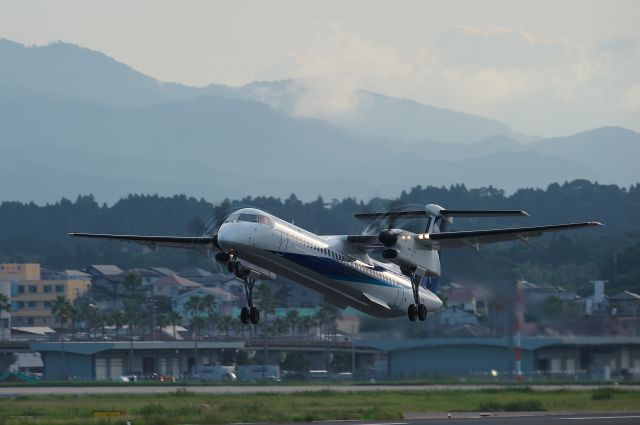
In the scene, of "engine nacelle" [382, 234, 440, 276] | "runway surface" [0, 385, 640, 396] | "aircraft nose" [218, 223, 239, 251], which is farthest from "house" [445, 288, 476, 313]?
"aircraft nose" [218, 223, 239, 251]

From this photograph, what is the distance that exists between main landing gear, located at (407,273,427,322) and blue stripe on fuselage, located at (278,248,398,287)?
1418 millimetres

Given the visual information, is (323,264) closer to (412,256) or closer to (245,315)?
(245,315)

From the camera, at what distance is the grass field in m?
60.7

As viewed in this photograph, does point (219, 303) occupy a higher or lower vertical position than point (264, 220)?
higher

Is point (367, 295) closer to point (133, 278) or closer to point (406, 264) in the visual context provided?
point (406, 264)

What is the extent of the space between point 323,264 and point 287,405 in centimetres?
1756

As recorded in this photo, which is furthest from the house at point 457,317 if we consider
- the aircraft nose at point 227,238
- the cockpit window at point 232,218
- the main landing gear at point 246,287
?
the aircraft nose at point 227,238

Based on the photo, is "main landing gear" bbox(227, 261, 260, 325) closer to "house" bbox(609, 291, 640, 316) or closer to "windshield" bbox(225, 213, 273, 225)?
"windshield" bbox(225, 213, 273, 225)

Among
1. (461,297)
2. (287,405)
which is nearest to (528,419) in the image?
(287,405)

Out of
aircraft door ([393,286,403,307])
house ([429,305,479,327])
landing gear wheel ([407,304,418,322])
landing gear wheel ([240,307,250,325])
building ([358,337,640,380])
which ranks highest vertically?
house ([429,305,479,327])

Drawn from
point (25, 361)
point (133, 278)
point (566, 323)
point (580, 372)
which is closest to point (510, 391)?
point (566, 323)

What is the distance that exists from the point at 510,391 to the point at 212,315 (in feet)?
240

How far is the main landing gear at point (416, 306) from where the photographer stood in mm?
57469

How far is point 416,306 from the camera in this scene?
5803 cm
